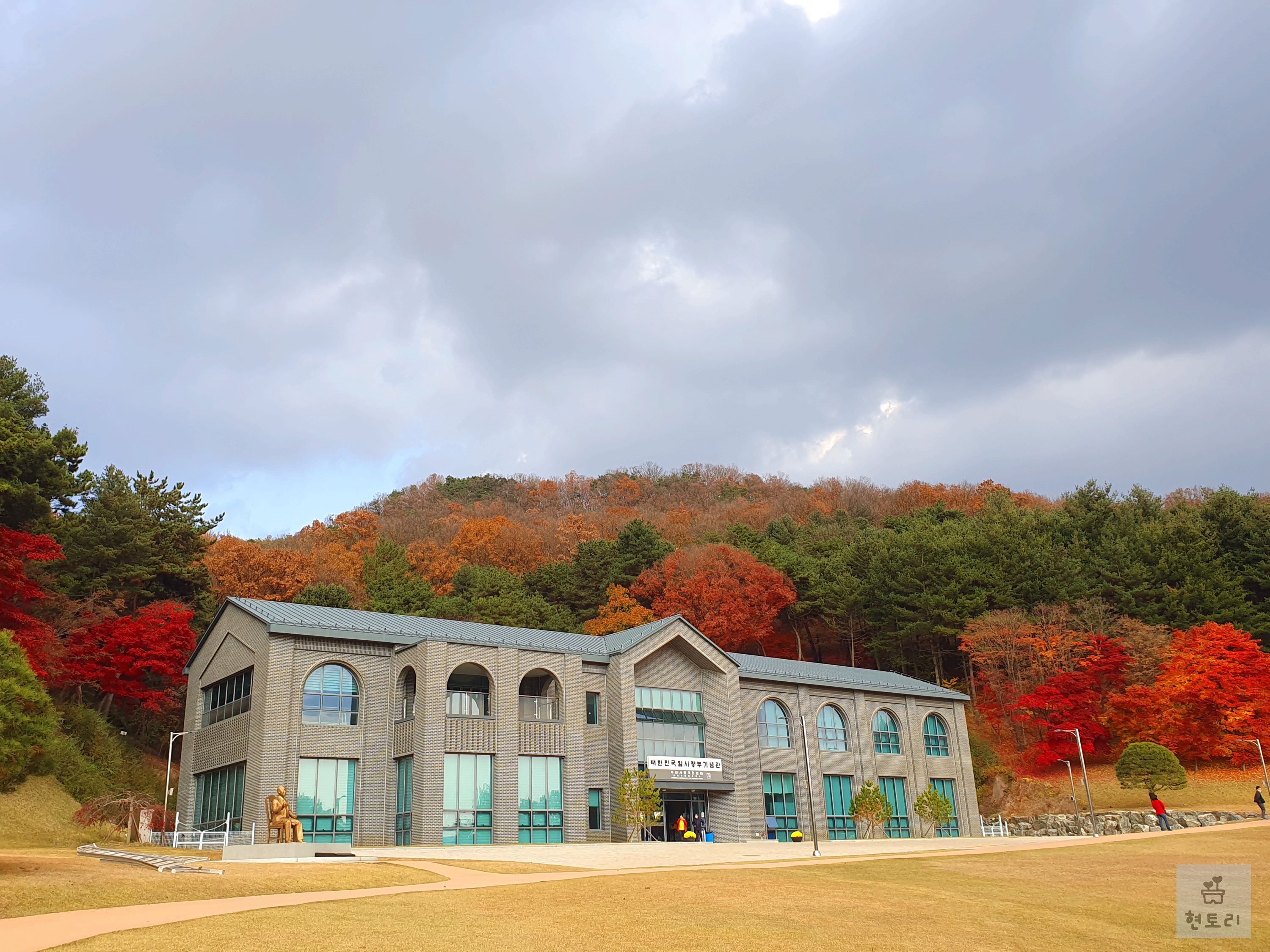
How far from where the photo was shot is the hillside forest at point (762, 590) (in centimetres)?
4391

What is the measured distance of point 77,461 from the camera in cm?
4194

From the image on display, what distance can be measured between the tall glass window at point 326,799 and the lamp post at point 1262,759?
138 feet

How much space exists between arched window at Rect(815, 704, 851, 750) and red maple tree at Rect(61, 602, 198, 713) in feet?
98.3

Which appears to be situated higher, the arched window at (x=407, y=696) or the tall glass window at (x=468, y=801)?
the arched window at (x=407, y=696)

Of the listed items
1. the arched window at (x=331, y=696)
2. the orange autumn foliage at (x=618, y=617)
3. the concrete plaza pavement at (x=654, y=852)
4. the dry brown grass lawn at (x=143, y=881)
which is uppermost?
the orange autumn foliage at (x=618, y=617)

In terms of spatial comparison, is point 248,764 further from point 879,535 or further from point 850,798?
point 879,535

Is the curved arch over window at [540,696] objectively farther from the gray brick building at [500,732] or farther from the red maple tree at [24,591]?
the red maple tree at [24,591]

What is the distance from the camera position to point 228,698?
39.4 meters

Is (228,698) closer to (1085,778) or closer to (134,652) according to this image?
(134,652)

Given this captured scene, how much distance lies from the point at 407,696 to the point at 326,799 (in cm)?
462

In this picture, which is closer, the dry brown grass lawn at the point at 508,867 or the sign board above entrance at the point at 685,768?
the dry brown grass lawn at the point at 508,867

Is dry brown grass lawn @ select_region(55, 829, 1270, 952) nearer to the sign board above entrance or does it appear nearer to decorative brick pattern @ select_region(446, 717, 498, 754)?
decorative brick pattern @ select_region(446, 717, 498, 754)

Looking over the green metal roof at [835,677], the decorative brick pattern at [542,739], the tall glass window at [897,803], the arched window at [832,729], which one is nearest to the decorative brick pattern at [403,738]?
the decorative brick pattern at [542,739]

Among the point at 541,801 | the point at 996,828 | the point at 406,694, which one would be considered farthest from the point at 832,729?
the point at 406,694
